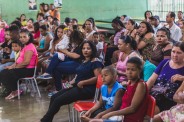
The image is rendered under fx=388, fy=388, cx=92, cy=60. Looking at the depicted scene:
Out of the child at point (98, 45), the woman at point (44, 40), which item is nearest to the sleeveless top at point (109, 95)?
the child at point (98, 45)

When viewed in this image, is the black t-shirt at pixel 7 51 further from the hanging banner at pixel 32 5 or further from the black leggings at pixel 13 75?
the hanging banner at pixel 32 5

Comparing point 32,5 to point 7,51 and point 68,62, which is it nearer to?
point 7,51

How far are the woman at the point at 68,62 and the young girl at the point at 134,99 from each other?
2726 mm

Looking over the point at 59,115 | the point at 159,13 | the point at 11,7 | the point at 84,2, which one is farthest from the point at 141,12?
the point at 59,115

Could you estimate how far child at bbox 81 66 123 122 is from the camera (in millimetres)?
3961

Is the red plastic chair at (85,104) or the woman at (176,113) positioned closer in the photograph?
the woman at (176,113)

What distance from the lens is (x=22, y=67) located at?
22.0 feet

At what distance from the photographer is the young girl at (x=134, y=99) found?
12.0ft

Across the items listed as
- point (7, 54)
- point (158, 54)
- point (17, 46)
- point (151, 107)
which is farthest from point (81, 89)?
point (7, 54)

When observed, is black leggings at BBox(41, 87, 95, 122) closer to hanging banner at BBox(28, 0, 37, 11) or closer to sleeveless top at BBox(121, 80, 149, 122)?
sleeveless top at BBox(121, 80, 149, 122)

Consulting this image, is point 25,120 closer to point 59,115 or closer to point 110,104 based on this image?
point 59,115

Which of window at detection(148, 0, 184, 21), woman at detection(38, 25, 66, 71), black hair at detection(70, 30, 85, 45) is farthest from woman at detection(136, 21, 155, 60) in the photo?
window at detection(148, 0, 184, 21)

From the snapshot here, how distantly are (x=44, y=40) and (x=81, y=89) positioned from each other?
326 centimetres

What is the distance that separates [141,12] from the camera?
14961mm
